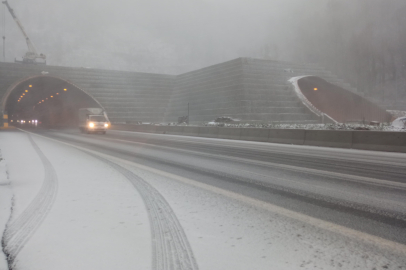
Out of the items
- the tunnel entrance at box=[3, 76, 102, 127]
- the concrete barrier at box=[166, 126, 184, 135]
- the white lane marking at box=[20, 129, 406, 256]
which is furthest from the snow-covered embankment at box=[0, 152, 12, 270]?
the tunnel entrance at box=[3, 76, 102, 127]

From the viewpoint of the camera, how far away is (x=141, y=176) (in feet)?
26.4

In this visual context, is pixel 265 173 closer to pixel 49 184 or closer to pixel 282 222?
pixel 282 222

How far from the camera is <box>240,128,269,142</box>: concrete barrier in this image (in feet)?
72.7

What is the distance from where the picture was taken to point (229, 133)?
2575cm

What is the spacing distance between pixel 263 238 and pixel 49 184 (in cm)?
530

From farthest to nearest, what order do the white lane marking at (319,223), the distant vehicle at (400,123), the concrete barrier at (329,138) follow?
the distant vehicle at (400,123)
the concrete barrier at (329,138)
the white lane marking at (319,223)

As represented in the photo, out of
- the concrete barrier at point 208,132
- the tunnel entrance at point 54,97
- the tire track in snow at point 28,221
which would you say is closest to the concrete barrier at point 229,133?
the concrete barrier at point 208,132

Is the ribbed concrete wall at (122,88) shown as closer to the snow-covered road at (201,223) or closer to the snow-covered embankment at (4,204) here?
the snow-covered embankment at (4,204)

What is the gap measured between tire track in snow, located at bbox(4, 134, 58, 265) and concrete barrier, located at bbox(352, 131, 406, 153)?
1474cm

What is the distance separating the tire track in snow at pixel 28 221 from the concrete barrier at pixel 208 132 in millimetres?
20776

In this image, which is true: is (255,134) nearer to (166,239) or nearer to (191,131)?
(191,131)

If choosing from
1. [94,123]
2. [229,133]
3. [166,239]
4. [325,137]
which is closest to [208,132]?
[229,133]

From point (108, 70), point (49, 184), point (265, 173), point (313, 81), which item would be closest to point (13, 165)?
point (49, 184)

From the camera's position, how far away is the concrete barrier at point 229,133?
24.8m
